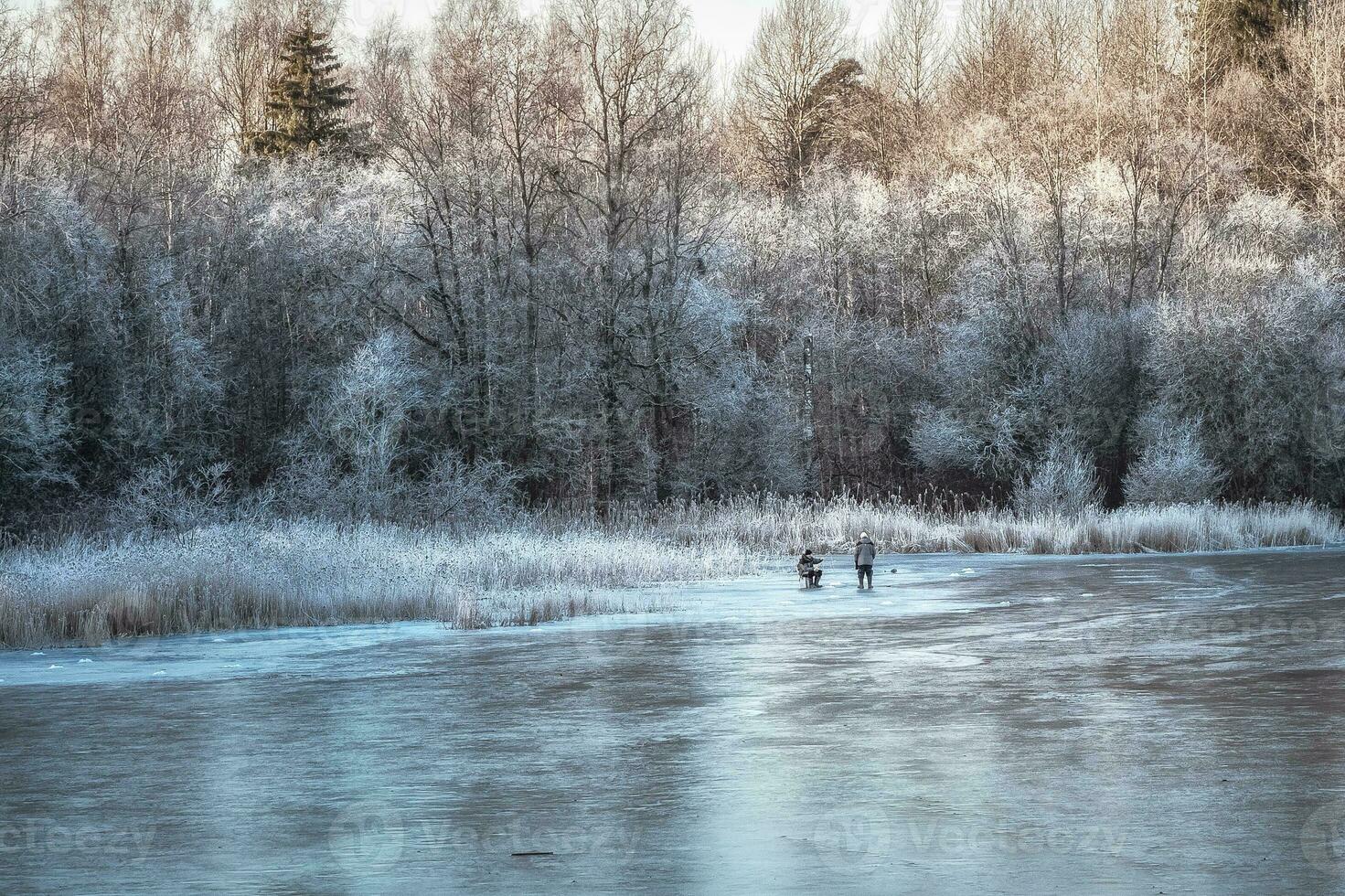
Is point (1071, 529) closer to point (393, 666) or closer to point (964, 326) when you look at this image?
point (964, 326)

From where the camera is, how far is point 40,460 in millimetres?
36688

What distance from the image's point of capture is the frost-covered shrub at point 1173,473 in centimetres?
4316

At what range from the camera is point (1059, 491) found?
42.7 meters

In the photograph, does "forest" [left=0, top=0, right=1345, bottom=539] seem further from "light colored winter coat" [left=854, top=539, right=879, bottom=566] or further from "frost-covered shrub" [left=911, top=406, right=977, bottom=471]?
"light colored winter coat" [left=854, top=539, right=879, bottom=566]

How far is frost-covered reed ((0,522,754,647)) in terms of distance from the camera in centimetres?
2012

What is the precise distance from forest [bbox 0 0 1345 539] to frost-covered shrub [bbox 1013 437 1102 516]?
228 mm

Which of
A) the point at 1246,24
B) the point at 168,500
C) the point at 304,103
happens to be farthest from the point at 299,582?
the point at 1246,24

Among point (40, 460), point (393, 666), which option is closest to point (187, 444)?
point (40, 460)

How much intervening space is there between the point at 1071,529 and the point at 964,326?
16.2 metres

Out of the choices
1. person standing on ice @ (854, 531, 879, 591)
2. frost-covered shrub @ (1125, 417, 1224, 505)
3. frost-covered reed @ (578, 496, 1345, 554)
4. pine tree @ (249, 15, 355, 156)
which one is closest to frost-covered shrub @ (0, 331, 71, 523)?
frost-covered reed @ (578, 496, 1345, 554)

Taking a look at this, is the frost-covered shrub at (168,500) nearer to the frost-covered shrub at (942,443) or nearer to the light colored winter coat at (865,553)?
the light colored winter coat at (865,553)

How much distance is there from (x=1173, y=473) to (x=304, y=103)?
3325cm

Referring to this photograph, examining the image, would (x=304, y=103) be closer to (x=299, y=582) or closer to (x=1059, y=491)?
(x=1059, y=491)

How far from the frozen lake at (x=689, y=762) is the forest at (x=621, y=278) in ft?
72.2
